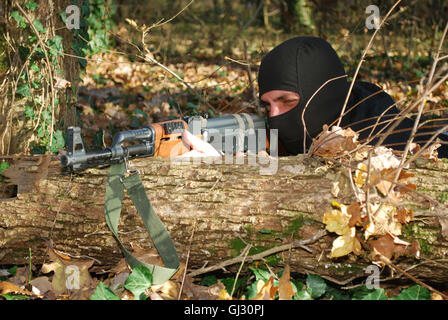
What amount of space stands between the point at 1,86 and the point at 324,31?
8.54 metres

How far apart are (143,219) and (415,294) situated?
5.06 ft

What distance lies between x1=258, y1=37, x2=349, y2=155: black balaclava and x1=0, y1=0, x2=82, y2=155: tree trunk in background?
1828 millimetres

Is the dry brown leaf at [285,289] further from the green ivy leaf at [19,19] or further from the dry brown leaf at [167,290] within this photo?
the green ivy leaf at [19,19]

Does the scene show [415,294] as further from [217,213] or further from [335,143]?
[217,213]

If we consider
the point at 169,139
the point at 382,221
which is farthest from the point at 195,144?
the point at 382,221

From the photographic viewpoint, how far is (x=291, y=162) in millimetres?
2590

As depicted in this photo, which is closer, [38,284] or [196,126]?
[38,284]

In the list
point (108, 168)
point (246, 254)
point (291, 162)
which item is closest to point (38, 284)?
point (108, 168)

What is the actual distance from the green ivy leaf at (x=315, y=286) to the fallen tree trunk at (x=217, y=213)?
44mm

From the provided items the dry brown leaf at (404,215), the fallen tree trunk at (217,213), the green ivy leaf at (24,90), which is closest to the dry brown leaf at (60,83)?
the green ivy leaf at (24,90)

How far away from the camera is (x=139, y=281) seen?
2.47 metres
